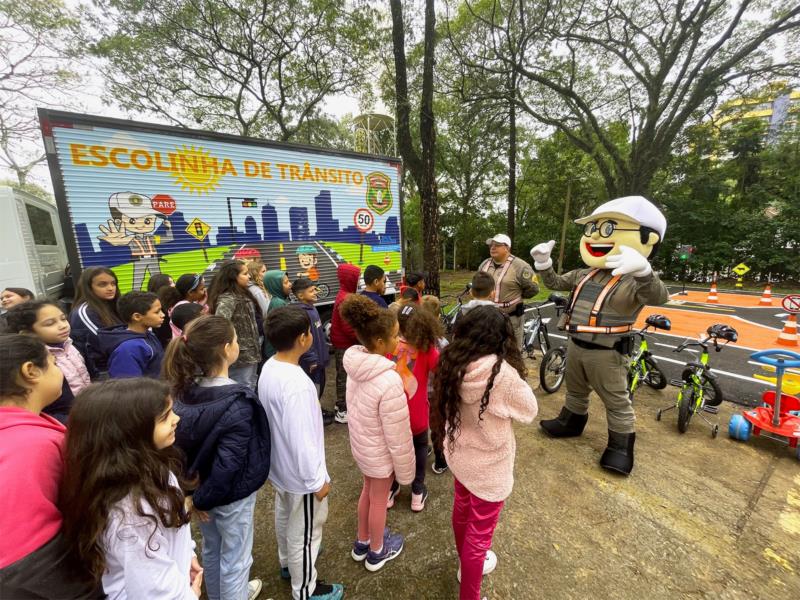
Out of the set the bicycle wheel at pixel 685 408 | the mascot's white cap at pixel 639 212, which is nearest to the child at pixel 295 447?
the mascot's white cap at pixel 639 212

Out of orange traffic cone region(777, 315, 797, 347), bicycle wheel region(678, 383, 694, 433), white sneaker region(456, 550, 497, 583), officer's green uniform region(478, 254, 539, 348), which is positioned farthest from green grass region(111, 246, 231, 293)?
orange traffic cone region(777, 315, 797, 347)

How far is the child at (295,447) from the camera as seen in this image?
60.9 inches

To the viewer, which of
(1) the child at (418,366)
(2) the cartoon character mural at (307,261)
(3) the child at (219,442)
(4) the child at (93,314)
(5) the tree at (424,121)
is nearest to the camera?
(3) the child at (219,442)

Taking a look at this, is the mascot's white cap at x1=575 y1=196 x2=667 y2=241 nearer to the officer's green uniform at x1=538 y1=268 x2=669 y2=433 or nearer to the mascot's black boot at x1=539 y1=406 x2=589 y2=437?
the officer's green uniform at x1=538 y1=268 x2=669 y2=433

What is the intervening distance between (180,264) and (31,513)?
12.9 ft

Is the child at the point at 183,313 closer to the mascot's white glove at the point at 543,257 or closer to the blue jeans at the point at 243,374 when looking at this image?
the blue jeans at the point at 243,374

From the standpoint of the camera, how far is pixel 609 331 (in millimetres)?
2748

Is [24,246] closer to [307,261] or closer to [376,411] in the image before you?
[307,261]

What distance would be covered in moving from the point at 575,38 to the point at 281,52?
8.41 m

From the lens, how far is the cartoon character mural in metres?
5.08

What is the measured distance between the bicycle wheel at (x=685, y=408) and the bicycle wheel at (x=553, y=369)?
1175 millimetres

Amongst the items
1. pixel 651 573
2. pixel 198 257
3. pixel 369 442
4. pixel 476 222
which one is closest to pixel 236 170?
pixel 198 257

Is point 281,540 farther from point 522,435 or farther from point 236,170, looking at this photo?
point 236,170

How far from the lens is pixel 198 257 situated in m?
4.23
